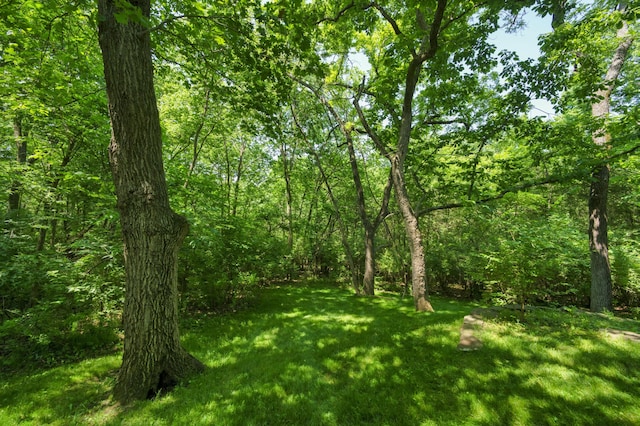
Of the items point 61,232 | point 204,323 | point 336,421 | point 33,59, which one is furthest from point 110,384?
point 61,232

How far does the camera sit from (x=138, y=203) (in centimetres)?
334

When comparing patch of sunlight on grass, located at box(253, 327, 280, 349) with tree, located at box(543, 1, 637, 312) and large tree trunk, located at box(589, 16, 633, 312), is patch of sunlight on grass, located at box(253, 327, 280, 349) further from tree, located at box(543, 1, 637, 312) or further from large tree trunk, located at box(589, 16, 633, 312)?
large tree trunk, located at box(589, 16, 633, 312)

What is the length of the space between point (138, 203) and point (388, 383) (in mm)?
4317

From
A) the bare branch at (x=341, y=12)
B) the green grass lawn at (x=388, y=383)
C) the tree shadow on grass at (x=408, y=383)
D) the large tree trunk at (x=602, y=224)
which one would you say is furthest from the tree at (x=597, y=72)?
the tree shadow on grass at (x=408, y=383)

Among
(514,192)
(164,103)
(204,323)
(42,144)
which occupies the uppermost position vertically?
(164,103)

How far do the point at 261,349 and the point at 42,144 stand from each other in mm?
9053

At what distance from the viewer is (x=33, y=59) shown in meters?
5.08

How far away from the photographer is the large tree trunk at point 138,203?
3.25m

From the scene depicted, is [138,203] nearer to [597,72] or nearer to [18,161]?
[18,161]

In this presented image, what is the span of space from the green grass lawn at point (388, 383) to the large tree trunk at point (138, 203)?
0.55 m

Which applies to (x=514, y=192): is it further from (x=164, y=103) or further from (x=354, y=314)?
(x=164, y=103)

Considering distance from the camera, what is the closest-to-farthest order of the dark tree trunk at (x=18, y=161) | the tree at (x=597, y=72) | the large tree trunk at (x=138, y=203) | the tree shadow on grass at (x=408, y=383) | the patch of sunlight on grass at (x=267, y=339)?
the tree shadow on grass at (x=408, y=383) → the large tree trunk at (x=138, y=203) → the patch of sunlight on grass at (x=267, y=339) → the tree at (x=597, y=72) → the dark tree trunk at (x=18, y=161)

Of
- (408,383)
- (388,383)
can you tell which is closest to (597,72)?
(408,383)

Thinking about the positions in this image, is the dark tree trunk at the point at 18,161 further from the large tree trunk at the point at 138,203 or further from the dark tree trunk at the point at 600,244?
the dark tree trunk at the point at 600,244
